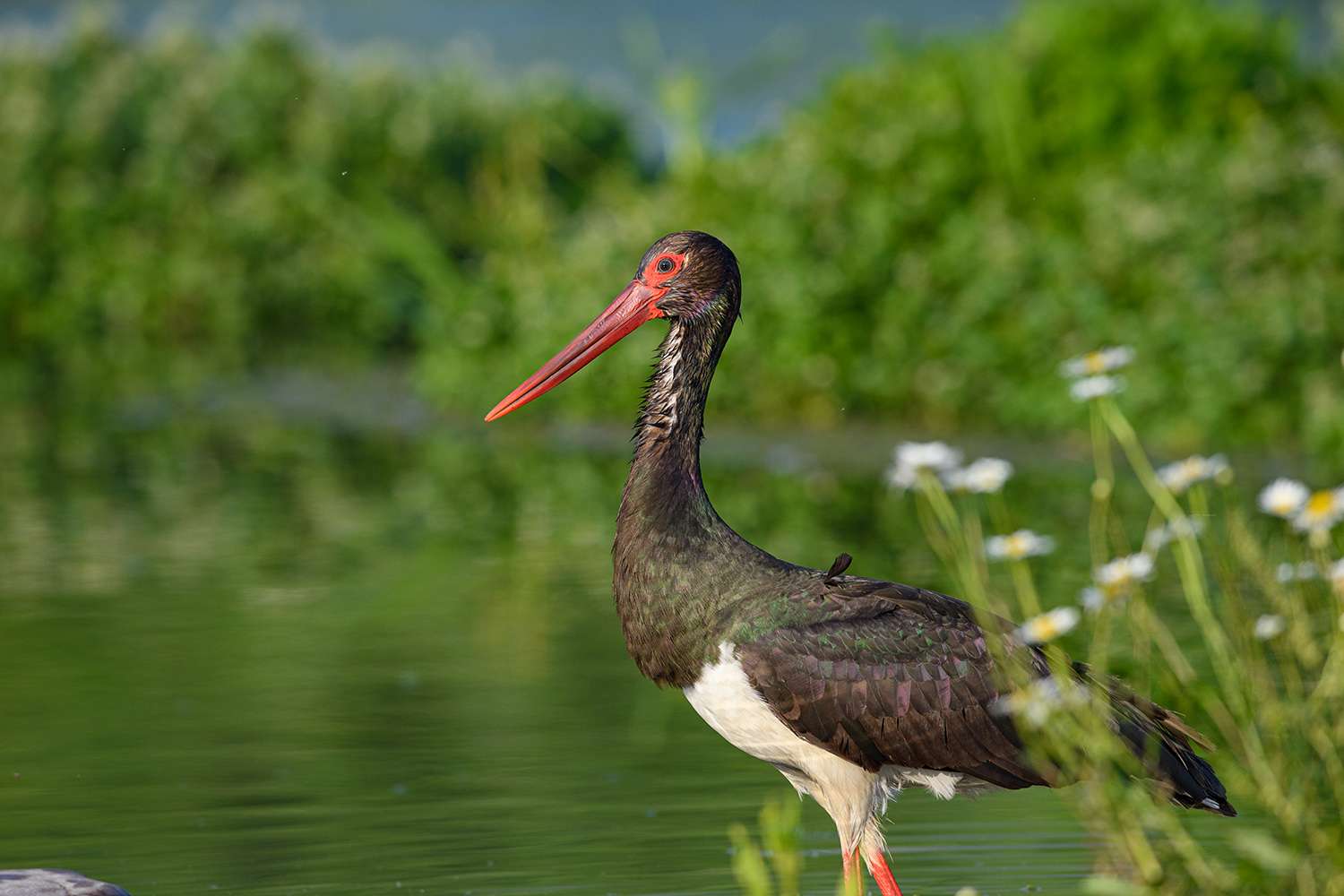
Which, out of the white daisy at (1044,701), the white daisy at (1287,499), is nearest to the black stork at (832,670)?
the white daisy at (1287,499)

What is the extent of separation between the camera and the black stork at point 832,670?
6090 mm

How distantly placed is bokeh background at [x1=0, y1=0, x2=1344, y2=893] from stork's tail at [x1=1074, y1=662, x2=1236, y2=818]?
0.64m

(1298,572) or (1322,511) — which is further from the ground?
(1322,511)

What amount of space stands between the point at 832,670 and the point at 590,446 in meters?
11.7

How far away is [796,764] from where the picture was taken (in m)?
6.31

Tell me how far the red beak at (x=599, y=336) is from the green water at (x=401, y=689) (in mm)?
1368

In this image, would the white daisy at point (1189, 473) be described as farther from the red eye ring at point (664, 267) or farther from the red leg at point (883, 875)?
the red eye ring at point (664, 267)

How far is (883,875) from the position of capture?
6332mm

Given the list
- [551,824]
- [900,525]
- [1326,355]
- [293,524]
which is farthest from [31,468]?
[551,824]

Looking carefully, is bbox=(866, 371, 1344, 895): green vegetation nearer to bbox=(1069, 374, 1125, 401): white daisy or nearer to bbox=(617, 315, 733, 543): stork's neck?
bbox=(1069, 374, 1125, 401): white daisy

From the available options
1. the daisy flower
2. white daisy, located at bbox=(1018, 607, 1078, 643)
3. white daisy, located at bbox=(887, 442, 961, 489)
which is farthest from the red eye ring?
white daisy, located at bbox=(1018, 607, 1078, 643)

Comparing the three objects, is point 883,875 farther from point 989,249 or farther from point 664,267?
point 989,249

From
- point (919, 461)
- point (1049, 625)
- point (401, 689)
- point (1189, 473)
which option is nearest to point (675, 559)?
point (919, 461)

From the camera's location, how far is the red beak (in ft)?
22.8
